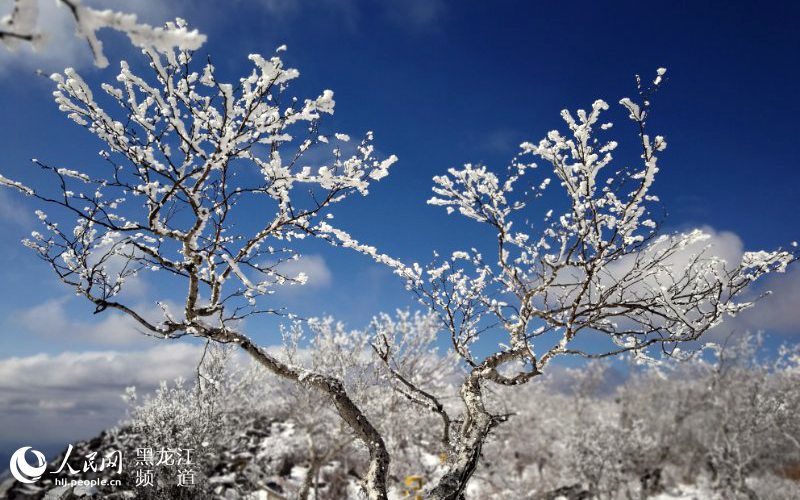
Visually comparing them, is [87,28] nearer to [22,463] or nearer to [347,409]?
[347,409]

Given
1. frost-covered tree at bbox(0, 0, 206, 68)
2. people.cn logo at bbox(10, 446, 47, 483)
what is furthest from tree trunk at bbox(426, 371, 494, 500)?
people.cn logo at bbox(10, 446, 47, 483)

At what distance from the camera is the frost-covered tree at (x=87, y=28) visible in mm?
1534

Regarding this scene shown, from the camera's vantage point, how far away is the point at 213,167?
4.11 m

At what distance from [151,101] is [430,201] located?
353cm

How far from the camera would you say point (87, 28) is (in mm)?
1593

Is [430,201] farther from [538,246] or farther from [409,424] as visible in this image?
[409,424]

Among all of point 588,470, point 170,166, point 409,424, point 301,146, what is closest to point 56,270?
point 170,166

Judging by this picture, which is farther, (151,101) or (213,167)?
(151,101)

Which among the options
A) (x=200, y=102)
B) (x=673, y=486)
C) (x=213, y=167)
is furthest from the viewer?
(x=673, y=486)

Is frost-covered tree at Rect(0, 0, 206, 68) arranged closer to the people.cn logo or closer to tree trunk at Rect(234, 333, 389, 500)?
tree trunk at Rect(234, 333, 389, 500)

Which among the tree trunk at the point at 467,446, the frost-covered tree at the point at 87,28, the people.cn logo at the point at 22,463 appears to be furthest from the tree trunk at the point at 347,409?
the people.cn logo at the point at 22,463

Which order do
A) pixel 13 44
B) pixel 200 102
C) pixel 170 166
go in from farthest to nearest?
pixel 200 102
pixel 170 166
pixel 13 44

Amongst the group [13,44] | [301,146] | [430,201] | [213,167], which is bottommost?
[13,44]

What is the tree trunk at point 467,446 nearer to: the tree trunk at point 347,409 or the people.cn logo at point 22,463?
the tree trunk at point 347,409
